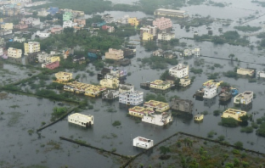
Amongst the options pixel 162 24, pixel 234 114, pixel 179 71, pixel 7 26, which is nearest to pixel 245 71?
pixel 179 71

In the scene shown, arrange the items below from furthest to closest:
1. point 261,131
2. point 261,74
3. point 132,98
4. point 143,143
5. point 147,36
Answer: point 147,36, point 261,74, point 132,98, point 261,131, point 143,143

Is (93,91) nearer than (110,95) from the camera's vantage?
No

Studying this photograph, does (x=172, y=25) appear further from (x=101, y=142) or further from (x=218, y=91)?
(x=101, y=142)

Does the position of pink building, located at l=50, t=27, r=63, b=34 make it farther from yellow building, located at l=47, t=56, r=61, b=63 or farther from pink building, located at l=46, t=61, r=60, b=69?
pink building, located at l=46, t=61, r=60, b=69

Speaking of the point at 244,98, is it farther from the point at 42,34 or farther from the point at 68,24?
the point at 68,24

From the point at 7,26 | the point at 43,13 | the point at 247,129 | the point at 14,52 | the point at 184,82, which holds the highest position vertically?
the point at 43,13

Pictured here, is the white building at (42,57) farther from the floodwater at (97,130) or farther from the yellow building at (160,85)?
the yellow building at (160,85)

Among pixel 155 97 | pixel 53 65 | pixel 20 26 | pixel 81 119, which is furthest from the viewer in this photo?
pixel 20 26
